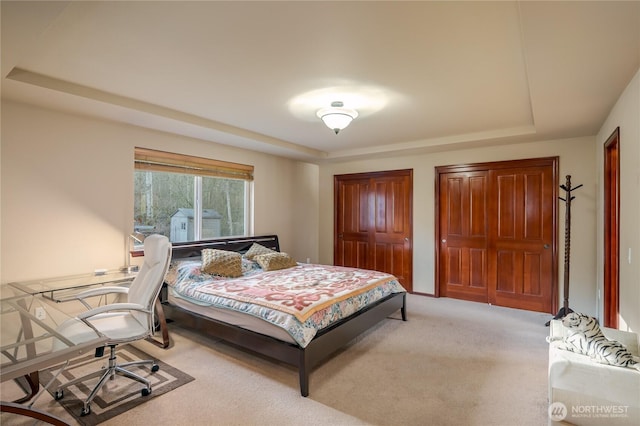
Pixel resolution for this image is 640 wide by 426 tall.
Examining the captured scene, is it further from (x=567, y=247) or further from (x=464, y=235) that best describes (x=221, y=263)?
(x=567, y=247)

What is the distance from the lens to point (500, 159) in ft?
15.6

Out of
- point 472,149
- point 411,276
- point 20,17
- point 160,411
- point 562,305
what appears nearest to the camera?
point 20,17

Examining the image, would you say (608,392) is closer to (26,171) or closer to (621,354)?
(621,354)

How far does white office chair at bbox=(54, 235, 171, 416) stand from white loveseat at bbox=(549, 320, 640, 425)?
8.80ft

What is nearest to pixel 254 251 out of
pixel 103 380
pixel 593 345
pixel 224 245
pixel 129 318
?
pixel 224 245

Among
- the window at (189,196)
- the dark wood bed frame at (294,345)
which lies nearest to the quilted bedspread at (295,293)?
the dark wood bed frame at (294,345)

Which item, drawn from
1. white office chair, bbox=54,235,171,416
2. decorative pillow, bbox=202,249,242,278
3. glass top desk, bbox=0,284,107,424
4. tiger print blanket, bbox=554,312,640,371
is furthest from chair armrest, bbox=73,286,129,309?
tiger print blanket, bbox=554,312,640,371

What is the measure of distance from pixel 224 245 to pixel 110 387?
2363mm

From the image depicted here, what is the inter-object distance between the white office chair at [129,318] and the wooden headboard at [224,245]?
1285 mm

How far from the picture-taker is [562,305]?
14.1 feet

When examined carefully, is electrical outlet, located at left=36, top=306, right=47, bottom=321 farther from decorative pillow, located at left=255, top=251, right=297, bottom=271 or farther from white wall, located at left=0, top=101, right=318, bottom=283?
decorative pillow, located at left=255, top=251, right=297, bottom=271

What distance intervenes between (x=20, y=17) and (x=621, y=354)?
387 cm

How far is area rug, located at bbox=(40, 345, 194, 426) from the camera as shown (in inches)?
87.1

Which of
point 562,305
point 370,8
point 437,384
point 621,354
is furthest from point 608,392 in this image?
point 562,305
